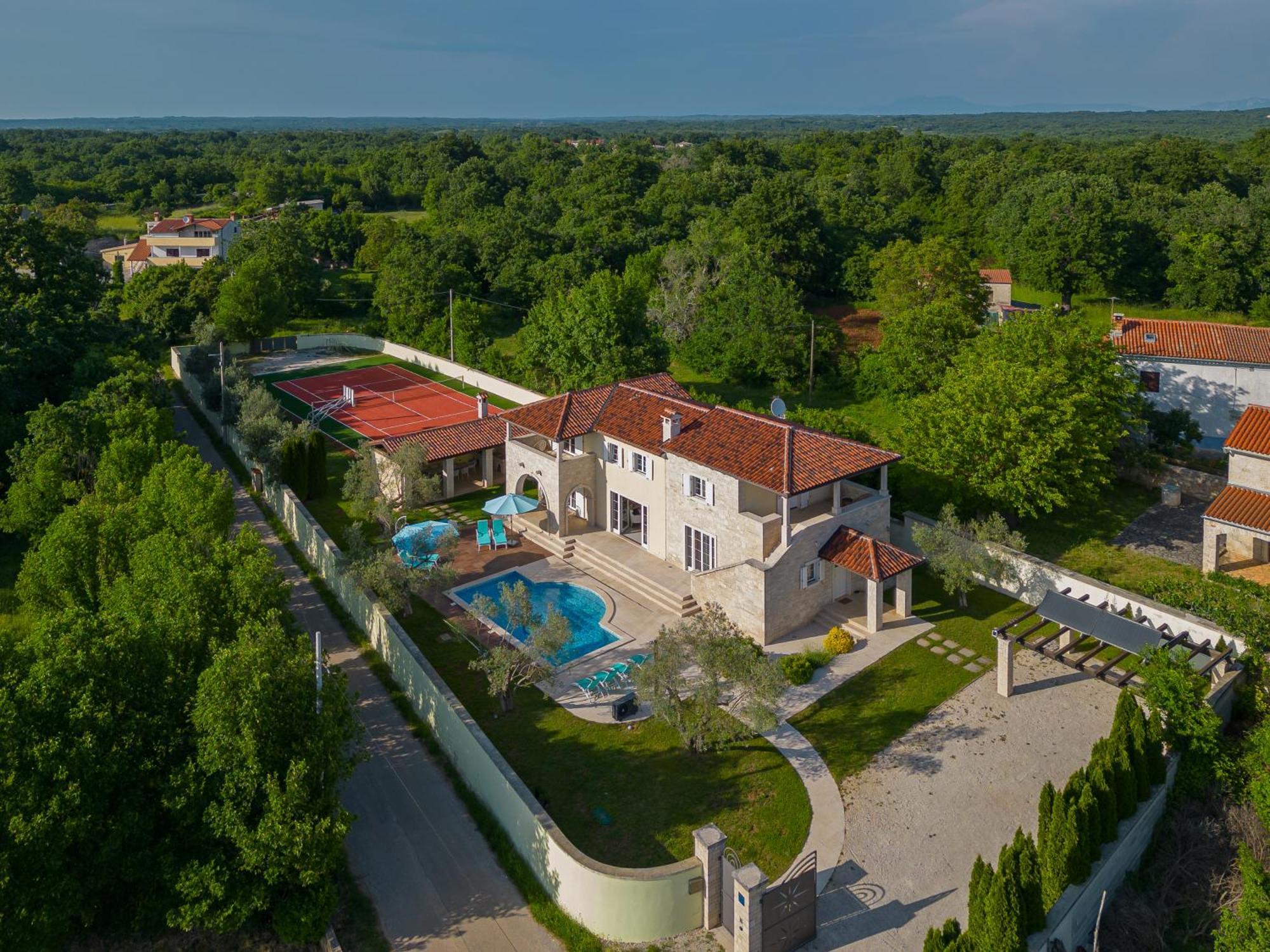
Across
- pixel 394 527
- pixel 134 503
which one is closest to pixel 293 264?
→ pixel 394 527

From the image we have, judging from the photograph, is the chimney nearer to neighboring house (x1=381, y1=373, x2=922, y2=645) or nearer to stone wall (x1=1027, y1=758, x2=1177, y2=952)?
neighboring house (x1=381, y1=373, x2=922, y2=645)

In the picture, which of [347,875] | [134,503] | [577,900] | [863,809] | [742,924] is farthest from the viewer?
[134,503]

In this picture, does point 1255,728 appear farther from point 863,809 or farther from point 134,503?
point 134,503

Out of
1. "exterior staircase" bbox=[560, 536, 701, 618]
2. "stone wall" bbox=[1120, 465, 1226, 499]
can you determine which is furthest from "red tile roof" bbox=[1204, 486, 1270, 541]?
"exterior staircase" bbox=[560, 536, 701, 618]

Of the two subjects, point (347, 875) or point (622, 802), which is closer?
point (347, 875)

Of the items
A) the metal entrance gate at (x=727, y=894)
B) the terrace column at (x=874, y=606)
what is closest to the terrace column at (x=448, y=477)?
the terrace column at (x=874, y=606)

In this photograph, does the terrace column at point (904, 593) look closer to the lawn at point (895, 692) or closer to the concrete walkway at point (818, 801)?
the lawn at point (895, 692)
